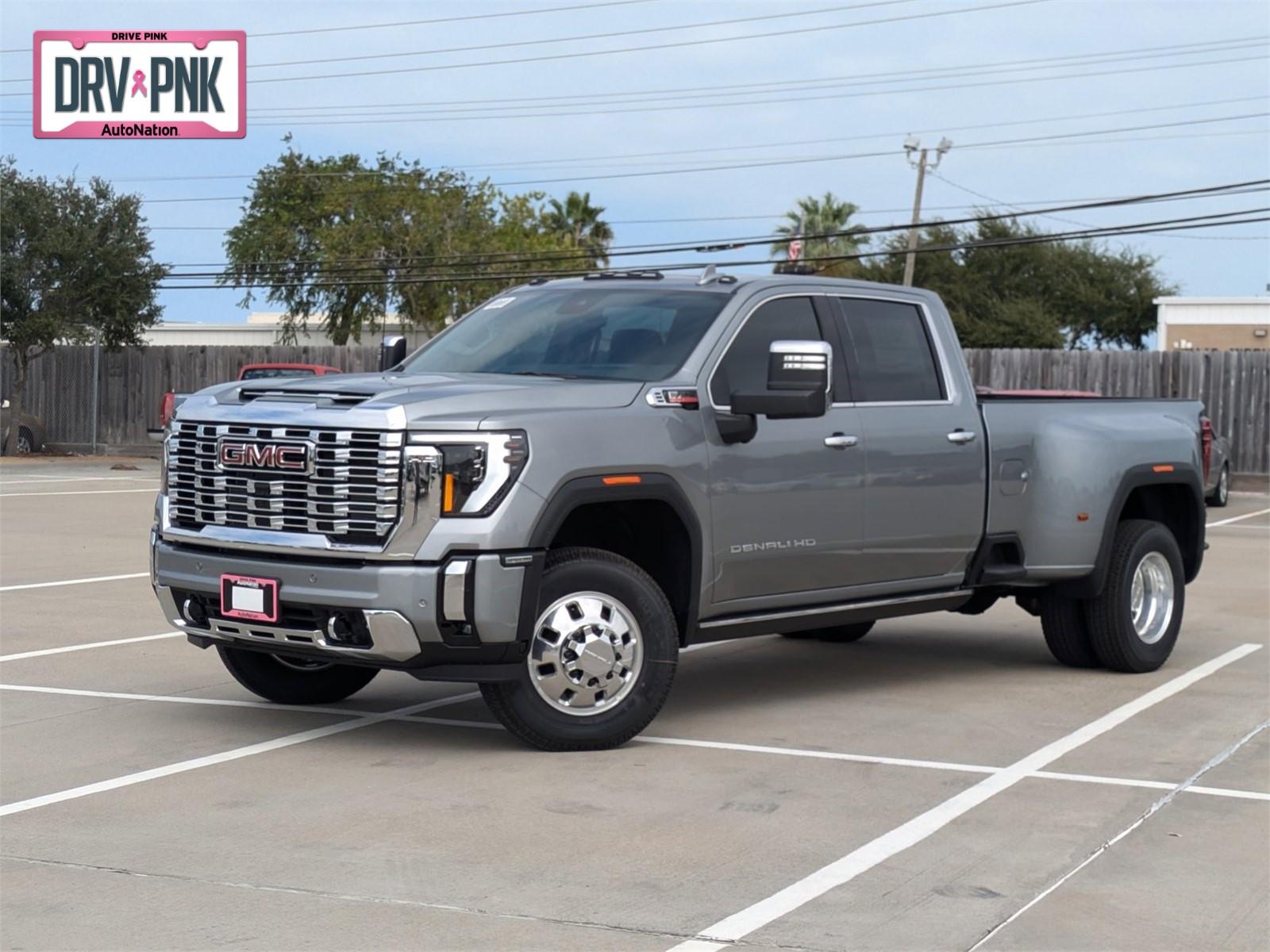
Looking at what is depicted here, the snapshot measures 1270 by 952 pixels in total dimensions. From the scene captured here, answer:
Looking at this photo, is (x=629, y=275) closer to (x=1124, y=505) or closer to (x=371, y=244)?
(x=1124, y=505)

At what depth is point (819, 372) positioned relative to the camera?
8.20 m

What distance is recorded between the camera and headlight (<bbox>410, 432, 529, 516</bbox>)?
24.2 feet

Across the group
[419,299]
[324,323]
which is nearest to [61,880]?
[419,299]

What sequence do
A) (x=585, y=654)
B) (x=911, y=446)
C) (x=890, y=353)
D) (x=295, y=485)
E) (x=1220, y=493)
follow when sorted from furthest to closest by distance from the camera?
(x=1220, y=493) → (x=890, y=353) → (x=911, y=446) → (x=585, y=654) → (x=295, y=485)

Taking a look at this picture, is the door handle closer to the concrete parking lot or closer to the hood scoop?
the concrete parking lot

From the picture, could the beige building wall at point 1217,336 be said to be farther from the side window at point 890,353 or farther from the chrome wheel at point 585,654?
the chrome wheel at point 585,654

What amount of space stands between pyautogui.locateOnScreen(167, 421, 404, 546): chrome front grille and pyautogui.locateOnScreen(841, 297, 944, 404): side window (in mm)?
2856

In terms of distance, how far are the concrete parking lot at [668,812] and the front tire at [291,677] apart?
124 millimetres

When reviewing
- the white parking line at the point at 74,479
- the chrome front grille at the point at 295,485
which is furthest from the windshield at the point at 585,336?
the white parking line at the point at 74,479

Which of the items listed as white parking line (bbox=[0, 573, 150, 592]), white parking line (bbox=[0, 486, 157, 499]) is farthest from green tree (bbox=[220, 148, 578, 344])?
white parking line (bbox=[0, 573, 150, 592])

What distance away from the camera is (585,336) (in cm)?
883

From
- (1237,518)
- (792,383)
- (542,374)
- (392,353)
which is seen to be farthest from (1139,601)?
(1237,518)

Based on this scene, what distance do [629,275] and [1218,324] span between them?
54857 mm

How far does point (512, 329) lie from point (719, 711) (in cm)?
217
